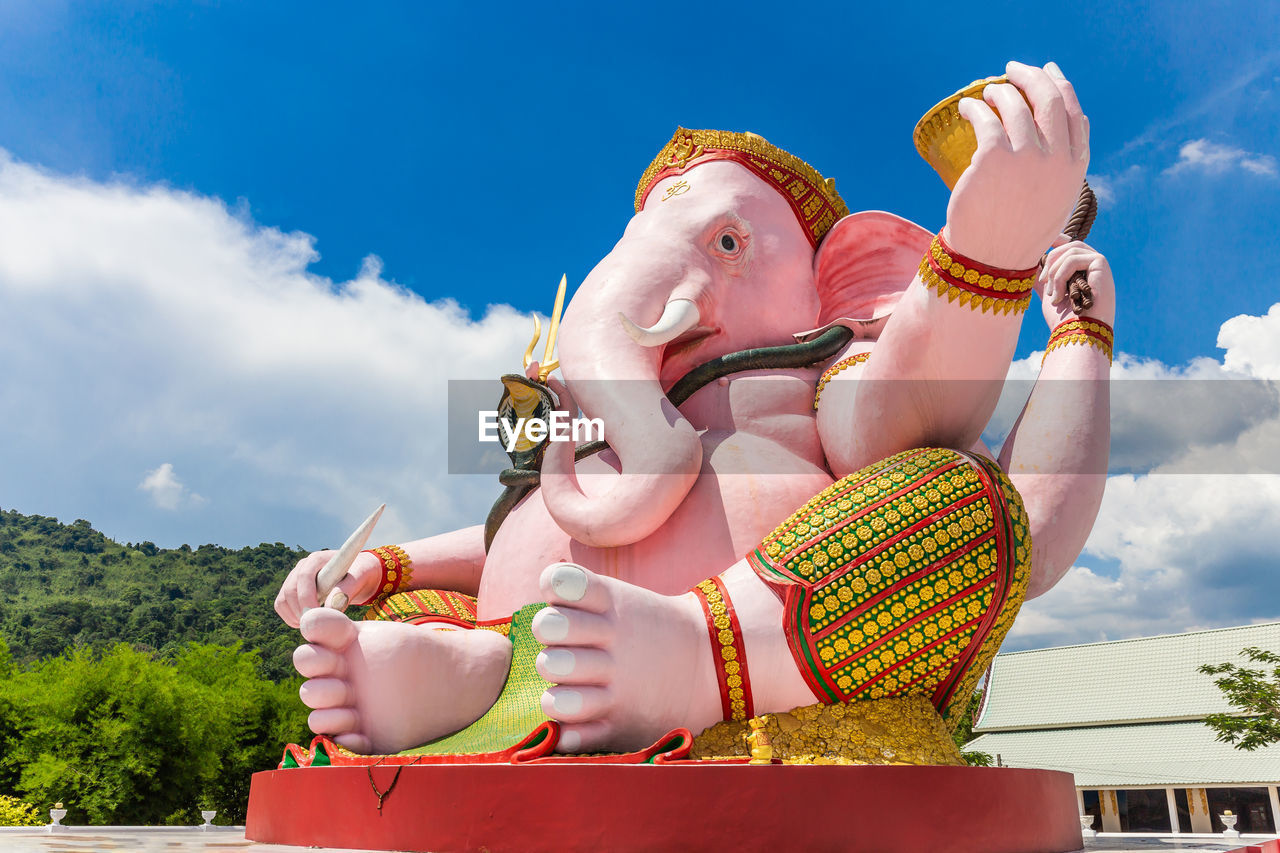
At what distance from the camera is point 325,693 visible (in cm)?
412

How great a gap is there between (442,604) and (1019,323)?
123 inches

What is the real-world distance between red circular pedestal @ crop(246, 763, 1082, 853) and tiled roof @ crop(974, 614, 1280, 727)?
1590 cm

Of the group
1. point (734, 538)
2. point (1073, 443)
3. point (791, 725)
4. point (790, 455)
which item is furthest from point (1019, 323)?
point (791, 725)

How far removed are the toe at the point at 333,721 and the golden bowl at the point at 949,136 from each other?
3.28 metres

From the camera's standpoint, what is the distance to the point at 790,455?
4613 mm

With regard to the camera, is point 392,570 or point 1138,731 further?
point 1138,731

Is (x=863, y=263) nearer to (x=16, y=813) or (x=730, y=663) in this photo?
(x=730, y=663)

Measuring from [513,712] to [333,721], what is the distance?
72 centimetres

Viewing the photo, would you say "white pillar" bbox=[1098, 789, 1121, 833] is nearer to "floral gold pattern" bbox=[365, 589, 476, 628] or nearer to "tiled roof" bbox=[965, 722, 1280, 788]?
"tiled roof" bbox=[965, 722, 1280, 788]

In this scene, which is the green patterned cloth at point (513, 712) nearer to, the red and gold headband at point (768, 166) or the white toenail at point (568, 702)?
the white toenail at point (568, 702)

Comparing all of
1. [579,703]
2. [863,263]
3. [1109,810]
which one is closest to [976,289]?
[863,263]

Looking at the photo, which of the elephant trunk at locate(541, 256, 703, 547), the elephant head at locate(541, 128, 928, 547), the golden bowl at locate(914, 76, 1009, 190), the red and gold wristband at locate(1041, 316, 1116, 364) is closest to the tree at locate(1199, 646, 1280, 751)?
the red and gold wristband at locate(1041, 316, 1116, 364)

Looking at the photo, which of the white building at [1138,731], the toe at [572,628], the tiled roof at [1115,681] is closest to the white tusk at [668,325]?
the toe at [572,628]

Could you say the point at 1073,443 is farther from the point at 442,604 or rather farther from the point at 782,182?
the point at 442,604
